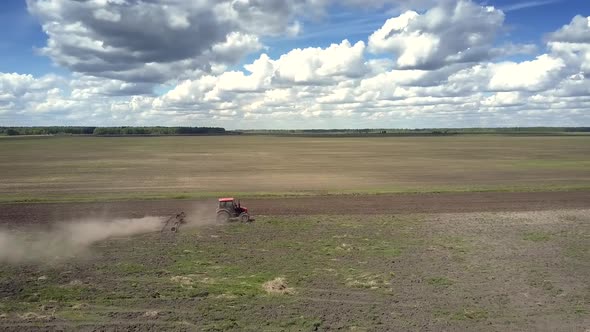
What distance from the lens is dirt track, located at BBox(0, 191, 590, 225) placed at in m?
36.9

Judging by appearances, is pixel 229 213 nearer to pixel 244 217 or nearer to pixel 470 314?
pixel 244 217

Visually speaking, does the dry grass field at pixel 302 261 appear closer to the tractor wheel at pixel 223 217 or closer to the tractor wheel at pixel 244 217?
the tractor wheel at pixel 223 217

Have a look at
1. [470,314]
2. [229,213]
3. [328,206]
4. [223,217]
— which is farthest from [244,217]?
[470,314]

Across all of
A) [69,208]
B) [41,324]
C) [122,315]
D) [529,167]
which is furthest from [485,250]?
[529,167]

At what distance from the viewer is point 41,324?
16.5 m

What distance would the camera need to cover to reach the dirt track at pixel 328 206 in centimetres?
3688

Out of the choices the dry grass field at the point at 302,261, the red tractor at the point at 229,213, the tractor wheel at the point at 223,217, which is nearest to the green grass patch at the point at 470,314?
the dry grass field at the point at 302,261

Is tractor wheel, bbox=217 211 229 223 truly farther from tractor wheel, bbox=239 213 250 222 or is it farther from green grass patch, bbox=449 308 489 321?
green grass patch, bbox=449 308 489 321

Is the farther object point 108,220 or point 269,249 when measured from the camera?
point 108,220

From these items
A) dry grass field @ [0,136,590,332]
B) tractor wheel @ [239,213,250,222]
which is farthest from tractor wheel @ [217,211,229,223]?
tractor wheel @ [239,213,250,222]

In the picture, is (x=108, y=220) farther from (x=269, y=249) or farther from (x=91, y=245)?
(x=269, y=249)

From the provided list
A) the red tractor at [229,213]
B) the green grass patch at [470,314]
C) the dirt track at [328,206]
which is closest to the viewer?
the green grass patch at [470,314]

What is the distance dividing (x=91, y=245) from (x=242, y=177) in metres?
36.2

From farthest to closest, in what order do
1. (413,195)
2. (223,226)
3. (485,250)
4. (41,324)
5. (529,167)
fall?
(529,167)
(413,195)
(223,226)
(485,250)
(41,324)
